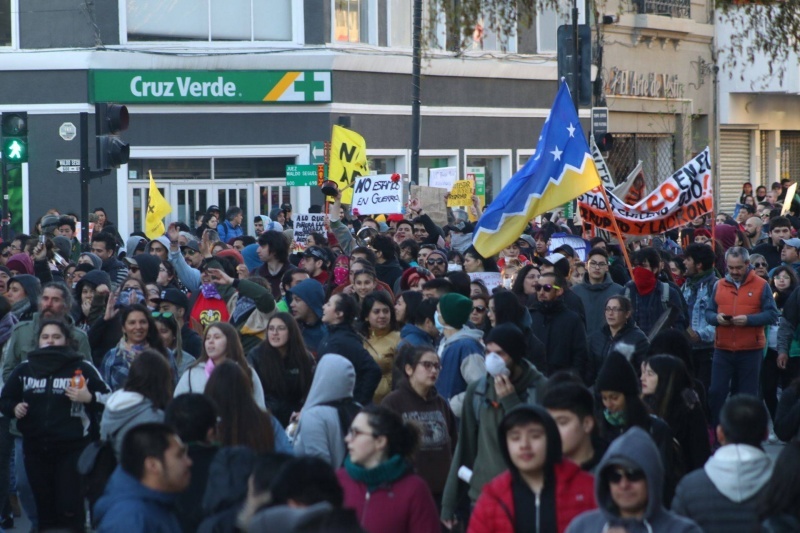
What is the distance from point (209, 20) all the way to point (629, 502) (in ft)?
76.4

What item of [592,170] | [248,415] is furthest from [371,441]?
[592,170]

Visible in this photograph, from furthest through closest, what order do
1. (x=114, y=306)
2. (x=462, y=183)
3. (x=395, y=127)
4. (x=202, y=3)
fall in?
(x=395, y=127)
(x=202, y=3)
(x=462, y=183)
(x=114, y=306)

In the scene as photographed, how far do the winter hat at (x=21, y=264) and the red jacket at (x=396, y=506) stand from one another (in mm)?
7731

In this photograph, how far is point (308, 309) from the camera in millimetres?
9883

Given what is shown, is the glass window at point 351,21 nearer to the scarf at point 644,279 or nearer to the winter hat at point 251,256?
the winter hat at point 251,256

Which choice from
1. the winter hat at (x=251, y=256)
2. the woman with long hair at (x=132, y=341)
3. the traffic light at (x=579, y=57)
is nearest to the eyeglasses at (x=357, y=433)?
the woman with long hair at (x=132, y=341)

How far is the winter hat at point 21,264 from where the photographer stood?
12.6 m

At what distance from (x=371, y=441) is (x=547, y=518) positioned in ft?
2.44

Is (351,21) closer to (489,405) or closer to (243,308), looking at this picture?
(243,308)

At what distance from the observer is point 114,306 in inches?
395

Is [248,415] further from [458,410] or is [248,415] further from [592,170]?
[592,170]

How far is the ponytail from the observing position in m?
5.57

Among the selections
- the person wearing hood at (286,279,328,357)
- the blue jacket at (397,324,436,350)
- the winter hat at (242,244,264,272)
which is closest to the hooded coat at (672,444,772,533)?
the blue jacket at (397,324,436,350)

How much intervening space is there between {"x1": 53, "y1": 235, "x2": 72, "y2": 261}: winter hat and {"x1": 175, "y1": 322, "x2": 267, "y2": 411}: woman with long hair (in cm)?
771
